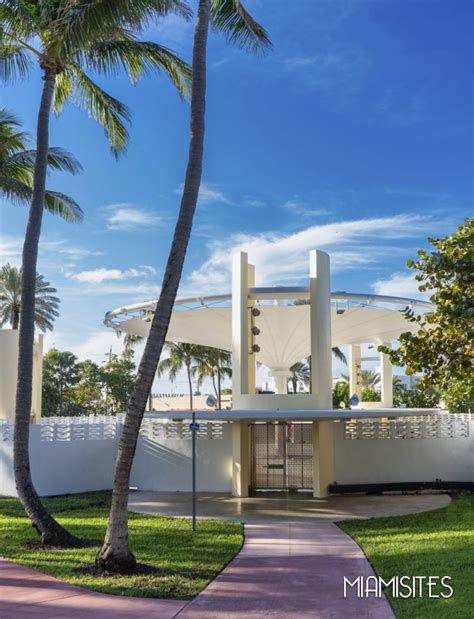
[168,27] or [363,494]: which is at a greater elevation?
[168,27]

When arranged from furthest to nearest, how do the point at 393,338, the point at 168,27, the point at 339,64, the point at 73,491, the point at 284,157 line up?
the point at 393,338
the point at 284,157
the point at 73,491
the point at 339,64
the point at 168,27

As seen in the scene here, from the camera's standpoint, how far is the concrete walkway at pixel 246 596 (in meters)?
7.82

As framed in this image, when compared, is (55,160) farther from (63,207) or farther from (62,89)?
(62,89)

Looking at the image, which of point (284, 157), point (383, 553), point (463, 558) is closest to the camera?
point (463, 558)

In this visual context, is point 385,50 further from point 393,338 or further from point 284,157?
point 393,338

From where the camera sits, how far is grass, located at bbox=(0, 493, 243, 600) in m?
8.98

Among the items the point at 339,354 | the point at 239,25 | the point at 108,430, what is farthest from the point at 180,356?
the point at 239,25

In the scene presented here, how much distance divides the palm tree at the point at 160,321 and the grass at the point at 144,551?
49 cm

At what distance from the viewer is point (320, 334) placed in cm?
1923

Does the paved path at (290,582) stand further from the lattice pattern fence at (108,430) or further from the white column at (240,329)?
the lattice pattern fence at (108,430)

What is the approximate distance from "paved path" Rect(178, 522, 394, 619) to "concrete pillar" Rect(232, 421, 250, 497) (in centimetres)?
603

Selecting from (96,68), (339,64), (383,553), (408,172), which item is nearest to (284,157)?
(408,172)

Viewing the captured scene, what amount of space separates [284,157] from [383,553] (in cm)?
1397

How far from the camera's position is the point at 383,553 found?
10906 millimetres
